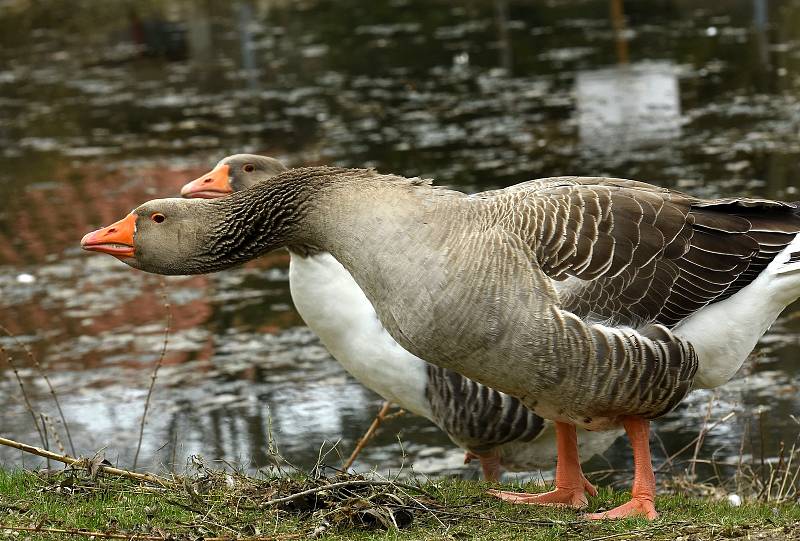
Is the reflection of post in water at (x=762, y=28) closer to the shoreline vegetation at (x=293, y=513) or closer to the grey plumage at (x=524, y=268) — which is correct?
the grey plumage at (x=524, y=268)

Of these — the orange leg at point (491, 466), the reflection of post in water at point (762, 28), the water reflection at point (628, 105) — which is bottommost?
the orange leg at point (491, 466)

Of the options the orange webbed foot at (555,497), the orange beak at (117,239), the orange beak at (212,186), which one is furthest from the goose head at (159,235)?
the orange webbed foot at (555,497)

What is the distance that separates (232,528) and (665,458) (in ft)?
11.2

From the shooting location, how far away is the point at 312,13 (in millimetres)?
24609

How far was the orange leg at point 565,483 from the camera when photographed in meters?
5.87

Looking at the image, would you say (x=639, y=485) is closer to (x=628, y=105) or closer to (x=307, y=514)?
(x=307, y=514)

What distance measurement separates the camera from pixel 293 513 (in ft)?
17.1

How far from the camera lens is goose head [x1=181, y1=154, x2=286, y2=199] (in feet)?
23.1

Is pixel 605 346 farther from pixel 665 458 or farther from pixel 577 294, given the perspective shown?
pixel 665 458

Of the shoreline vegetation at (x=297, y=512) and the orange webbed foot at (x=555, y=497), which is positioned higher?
the shoreline vegetation at (x=297, y=512)

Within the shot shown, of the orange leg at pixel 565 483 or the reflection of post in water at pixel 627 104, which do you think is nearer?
the orange leg at pixel 565 483

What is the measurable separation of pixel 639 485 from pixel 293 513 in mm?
1578

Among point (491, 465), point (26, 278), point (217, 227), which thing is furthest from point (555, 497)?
point (26, 278)

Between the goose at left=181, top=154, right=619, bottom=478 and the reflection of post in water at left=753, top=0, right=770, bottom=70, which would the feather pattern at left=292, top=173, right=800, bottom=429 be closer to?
the goose at left=181, top=154, right=619, bottom=478
